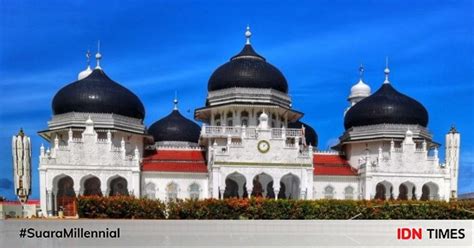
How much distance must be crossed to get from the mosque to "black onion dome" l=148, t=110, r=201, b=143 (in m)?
5.78

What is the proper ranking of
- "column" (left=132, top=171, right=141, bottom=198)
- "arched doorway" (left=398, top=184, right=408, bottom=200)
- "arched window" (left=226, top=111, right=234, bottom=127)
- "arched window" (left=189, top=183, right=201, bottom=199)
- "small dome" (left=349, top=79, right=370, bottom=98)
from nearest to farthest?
"column" (left=132, top=171, right=141, bottom=198), "arched window" (left=189, top=183, right=201, bottom=199), "arched doorway" (left=398, top=184, right=408, bottom=200), "arched window" (left=226, top=111, right=234, bottom=127), "small dome" (left=349, top=79, right=370, bottom=98)

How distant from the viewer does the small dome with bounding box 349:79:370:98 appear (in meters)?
60.6

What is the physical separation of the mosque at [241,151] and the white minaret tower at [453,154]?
2.9 inches

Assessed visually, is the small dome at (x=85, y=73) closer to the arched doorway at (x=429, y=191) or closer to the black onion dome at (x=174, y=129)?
the black onion dome at (x=174, y=129)

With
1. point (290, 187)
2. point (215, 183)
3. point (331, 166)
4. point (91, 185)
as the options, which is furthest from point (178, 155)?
point (331, 166)

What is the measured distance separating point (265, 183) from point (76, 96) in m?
14.0

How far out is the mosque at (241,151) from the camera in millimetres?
42031

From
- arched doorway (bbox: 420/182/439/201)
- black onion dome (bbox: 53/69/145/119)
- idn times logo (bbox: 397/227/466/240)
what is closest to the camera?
idn times logo (bbox: 397/227/466/240)

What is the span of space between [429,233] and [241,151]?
2256cm

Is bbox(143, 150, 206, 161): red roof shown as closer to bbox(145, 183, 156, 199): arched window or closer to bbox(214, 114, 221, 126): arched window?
bbox(145, 183, 156, 199): arched window

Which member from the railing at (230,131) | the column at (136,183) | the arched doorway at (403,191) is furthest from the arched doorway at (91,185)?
the arched doorway at (403,191)

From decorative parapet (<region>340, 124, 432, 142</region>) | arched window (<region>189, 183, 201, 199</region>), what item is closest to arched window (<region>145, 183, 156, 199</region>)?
arched window (<region>189, 183, 201, 199</region>)

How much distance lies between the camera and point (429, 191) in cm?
4591

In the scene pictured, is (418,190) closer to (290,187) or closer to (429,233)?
(290,187)
